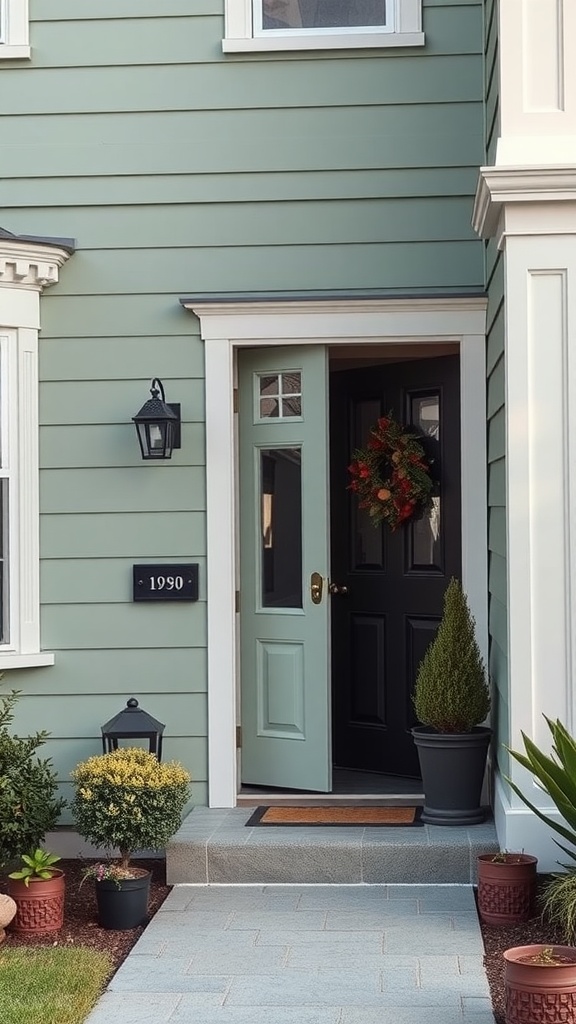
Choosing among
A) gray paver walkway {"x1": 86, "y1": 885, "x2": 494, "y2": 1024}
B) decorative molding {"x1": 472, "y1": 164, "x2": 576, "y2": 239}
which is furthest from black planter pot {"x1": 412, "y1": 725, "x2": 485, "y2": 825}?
decorative molding {"x1": 472, "y1": 164, "x2": 576, "y2": 239}

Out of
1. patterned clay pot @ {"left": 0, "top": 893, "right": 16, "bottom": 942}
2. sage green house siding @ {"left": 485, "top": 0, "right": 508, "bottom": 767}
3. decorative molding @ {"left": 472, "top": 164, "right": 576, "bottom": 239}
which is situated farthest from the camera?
sage green house siding @ {"left": 485, "top": 0, "right": 508, "bottom": 767}

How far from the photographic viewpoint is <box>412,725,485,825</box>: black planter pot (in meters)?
5.50

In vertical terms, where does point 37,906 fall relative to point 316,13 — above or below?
below

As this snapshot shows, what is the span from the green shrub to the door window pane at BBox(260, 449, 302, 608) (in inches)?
62.2

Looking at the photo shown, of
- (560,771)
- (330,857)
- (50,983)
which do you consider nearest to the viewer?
(50,983)

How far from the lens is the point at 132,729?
5477 millimetres

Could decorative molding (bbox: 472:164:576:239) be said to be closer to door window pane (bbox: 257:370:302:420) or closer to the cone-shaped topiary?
door window pane (bbox: 257:370:302:420)

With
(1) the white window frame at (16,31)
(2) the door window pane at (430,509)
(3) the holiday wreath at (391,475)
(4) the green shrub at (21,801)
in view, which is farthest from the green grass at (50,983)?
(1) the white window frame at (16,31)

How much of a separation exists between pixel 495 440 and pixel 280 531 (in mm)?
1240

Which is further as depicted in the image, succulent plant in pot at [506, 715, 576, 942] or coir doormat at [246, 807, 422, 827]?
coir doormat at [246, 807, 422, 827]

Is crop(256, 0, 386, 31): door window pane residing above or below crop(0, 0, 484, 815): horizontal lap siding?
above

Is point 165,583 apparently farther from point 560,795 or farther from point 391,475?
point 560,795

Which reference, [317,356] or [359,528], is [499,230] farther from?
[359,528]

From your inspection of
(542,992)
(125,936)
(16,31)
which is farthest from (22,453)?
(542,992)
